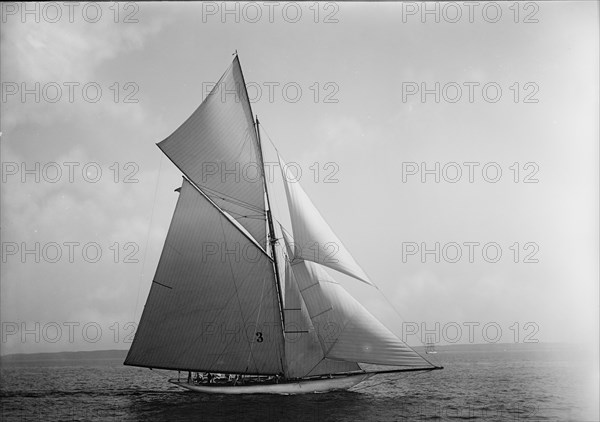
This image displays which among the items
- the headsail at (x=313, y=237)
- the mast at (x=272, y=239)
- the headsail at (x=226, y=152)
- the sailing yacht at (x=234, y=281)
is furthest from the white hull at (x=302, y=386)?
the headsail at (x=226, y=152)

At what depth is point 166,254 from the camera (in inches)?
1058

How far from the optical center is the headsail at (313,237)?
24.3m

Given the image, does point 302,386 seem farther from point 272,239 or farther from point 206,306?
point 272,239

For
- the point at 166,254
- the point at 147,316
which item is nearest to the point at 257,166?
the point at 166,254

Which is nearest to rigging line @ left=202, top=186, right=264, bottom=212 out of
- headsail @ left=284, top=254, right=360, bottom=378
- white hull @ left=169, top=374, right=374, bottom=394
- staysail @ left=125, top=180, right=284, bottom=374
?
staysail @ left=125, top=180, right=284, bottom=374

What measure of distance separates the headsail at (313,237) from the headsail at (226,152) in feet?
8.45

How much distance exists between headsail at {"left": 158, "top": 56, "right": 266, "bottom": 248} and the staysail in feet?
2.93

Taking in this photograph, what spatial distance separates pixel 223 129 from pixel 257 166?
2606 mm

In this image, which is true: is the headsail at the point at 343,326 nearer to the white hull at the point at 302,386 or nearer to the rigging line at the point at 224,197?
the white hull at the point at 302,386

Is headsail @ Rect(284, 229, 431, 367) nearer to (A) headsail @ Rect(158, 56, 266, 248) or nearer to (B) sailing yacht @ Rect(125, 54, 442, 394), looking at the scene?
(B) sailing yacht @ Rect(125, 54, 442, 394)

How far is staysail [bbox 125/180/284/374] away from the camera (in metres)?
26.8

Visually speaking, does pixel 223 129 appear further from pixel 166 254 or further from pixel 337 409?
pixel 337 409

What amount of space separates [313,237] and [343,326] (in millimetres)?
4397

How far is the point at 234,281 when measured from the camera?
2731 cm
